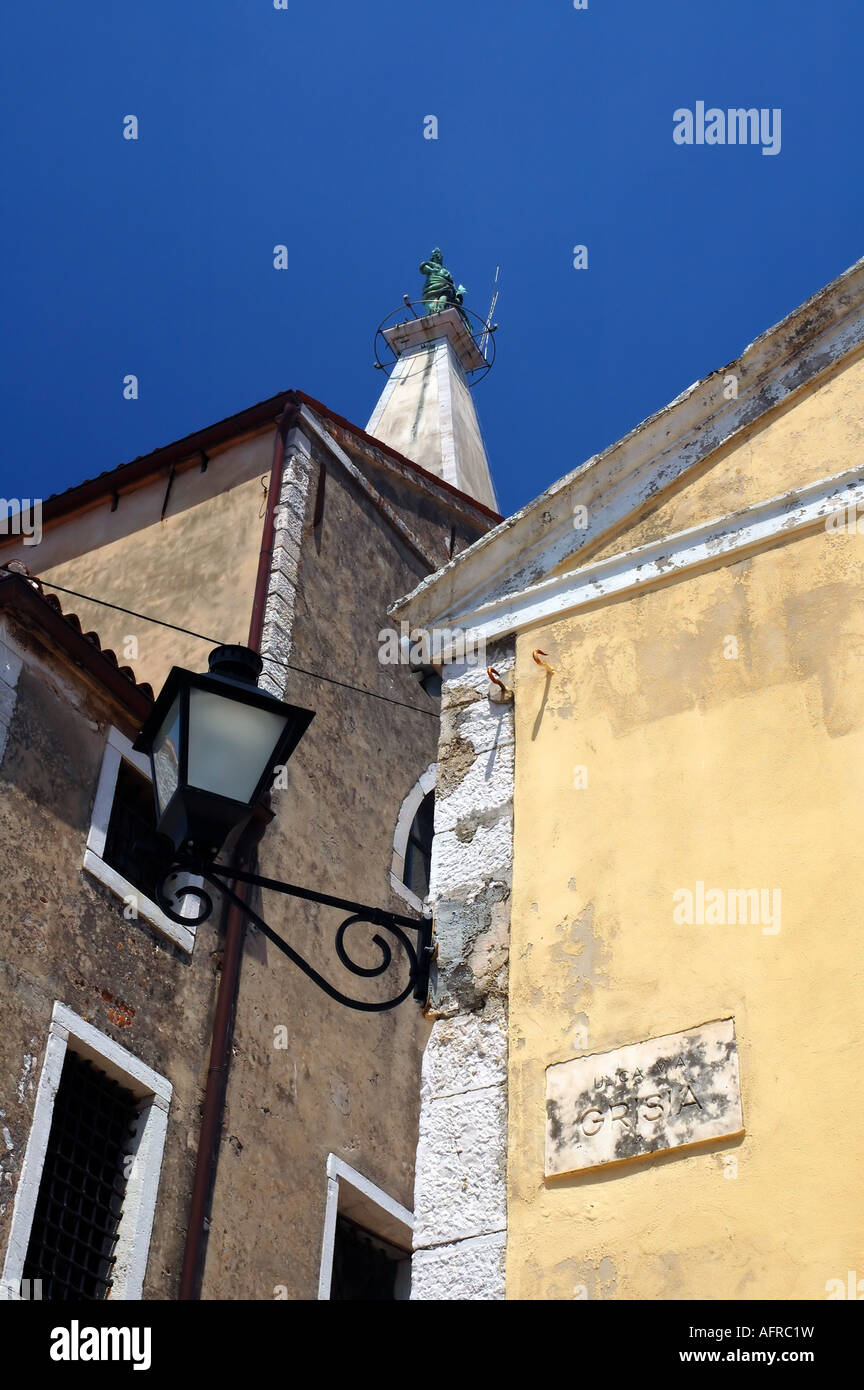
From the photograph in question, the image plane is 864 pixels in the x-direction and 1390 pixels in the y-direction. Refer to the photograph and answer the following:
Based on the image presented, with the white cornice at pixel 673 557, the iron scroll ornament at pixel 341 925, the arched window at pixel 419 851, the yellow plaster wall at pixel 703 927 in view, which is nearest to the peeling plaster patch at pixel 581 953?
the yellow plaster wall at pixel 703 927

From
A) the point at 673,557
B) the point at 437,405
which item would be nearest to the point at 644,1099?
the point at 673,557

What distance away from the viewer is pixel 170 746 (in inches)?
178

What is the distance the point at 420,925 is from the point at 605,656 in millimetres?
1090

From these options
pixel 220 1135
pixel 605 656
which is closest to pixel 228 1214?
pixel 220 1135

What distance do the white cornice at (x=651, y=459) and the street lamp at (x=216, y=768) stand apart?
1.34 metres

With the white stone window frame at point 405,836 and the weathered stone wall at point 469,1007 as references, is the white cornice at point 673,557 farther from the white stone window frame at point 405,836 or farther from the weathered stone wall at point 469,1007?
the white stone window frame at point 405,836

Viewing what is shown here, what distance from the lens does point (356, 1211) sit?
10227 millimetres

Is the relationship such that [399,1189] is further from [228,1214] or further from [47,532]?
[47,532]

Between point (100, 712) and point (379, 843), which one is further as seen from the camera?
point (379, 843)

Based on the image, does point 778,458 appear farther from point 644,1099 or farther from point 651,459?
point 644,1099

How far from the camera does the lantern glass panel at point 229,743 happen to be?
441 centimetres

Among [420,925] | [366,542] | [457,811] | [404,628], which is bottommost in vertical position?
[420,925]
